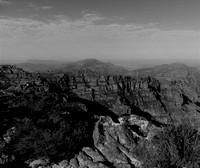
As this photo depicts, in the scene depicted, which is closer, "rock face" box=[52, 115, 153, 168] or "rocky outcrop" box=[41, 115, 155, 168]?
"rocky outcrop" box=[41, 115, 155, 168]

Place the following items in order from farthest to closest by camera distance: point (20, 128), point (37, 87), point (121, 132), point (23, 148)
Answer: point (37, 87) < point (121, 132) < point (20, 128) < point (23, 148)

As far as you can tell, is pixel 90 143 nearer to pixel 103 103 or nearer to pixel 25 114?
pixel 25 114

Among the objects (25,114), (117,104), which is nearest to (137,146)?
(25,114)

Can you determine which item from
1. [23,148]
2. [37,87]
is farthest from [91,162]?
[37,87]

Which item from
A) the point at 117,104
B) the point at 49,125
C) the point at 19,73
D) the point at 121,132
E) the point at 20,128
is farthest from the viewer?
the point at 117,104

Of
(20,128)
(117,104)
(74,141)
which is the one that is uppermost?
(20,128)

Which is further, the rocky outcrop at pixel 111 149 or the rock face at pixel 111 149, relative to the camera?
the rock face at pixel 111 149

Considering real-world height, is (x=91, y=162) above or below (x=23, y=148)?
below

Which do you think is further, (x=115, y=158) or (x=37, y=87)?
(x=37, y=87)

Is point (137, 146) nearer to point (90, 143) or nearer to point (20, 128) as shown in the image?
point (90, 143)
